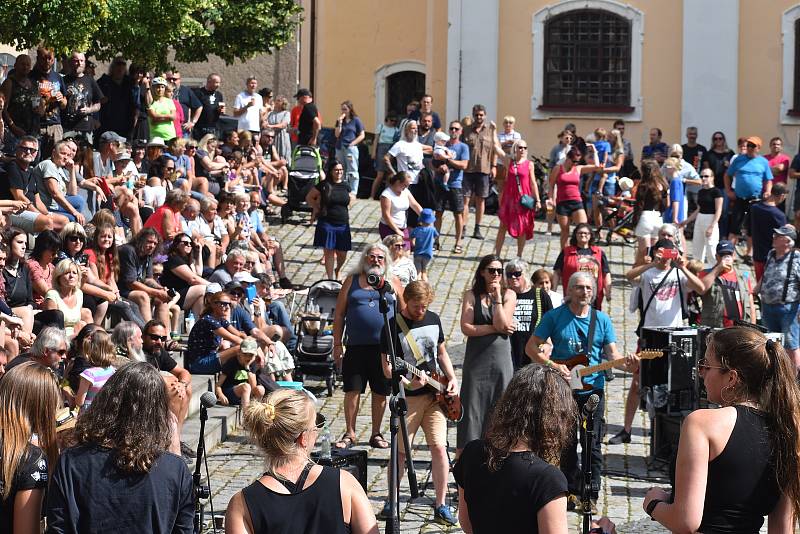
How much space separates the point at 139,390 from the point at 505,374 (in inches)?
213

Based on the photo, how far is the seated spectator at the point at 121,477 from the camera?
16.8ft

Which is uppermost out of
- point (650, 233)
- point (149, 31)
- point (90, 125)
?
point (149, 31)

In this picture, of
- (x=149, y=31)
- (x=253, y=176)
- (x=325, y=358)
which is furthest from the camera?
(x=253, y=176)

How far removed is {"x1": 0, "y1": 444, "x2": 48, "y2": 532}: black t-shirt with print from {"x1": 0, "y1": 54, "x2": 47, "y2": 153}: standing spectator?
11243 millimetres

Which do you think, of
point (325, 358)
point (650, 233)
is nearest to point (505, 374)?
point (325, 358)

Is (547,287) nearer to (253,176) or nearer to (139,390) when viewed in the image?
(139,390)

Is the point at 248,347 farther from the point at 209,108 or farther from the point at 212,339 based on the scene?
the point at 209,108

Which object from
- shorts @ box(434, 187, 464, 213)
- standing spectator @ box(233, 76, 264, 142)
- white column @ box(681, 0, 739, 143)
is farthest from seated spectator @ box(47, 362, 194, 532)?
white column @ box(681, 0, 739, 143)

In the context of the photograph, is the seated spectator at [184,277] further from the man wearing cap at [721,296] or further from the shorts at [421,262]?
the man wearing cap at [721,296]

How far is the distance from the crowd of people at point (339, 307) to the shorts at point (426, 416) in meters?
0.02

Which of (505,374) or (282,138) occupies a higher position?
(282,138)

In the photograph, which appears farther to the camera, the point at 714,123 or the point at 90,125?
the point at 714,123

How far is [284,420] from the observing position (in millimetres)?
4973

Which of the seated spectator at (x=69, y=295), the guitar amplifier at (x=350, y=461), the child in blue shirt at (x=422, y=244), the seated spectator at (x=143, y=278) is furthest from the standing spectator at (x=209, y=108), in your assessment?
the guitar amplifier at (x=350, y=461)
